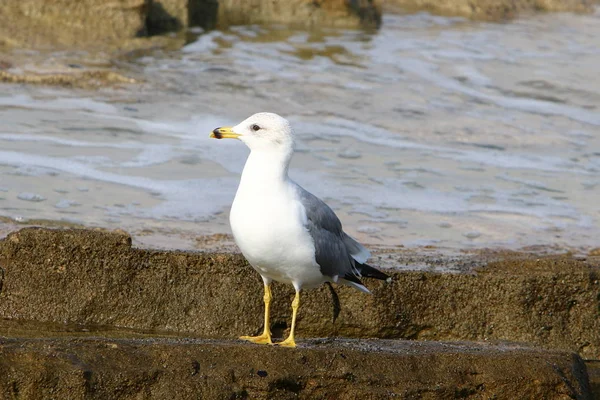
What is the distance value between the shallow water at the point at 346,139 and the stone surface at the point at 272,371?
2.45 metres

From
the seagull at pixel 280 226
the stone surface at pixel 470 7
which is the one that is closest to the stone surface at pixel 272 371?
the seagull at pixel 280 226

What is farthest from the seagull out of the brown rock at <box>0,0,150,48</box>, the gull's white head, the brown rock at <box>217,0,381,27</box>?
the brown rock at <box>217,0,381,27</box>

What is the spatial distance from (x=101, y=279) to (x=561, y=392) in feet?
7.29

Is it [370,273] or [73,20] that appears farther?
[73,20]

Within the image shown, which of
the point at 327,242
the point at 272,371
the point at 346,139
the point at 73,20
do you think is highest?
the point at 73,20

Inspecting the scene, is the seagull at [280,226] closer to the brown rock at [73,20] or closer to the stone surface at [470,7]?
the brown rock at [73,20]

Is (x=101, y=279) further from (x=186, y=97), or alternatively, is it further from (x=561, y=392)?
(x=186, y=97)

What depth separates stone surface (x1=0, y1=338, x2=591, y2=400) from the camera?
11.2ft

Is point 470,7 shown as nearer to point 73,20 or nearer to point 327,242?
point 73,20

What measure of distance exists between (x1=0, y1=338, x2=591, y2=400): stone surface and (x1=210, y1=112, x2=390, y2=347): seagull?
16.3 inches

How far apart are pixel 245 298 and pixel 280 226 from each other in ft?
2.38

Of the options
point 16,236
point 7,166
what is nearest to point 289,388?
point 16,236

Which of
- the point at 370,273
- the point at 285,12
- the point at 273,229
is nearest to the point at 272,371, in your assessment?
the point at 273,229

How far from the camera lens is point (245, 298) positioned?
4.80 meters
